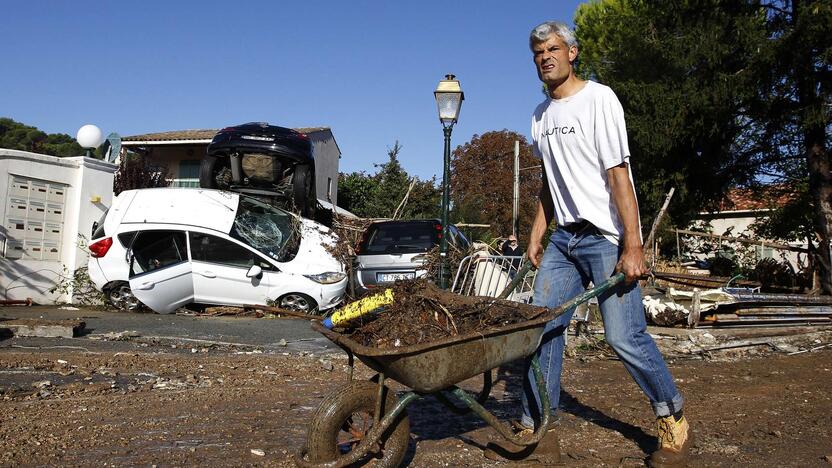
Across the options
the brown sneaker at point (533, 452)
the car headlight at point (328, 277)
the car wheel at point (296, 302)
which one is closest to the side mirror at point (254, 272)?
the car wheel at point (296, 302)

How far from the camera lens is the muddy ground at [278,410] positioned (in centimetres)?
380

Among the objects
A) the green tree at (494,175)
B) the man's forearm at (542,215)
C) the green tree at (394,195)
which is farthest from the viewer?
the green tree at (494,175)

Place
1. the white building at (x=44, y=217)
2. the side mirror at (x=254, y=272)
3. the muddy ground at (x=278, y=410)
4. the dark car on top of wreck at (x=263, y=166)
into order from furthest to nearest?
the dark car on top of wreck at (x=263, y=166) → the white building at (x=44, y=217) → the side mirror at (x=254, y=272) → the muddy ground at (x=278, y=410)

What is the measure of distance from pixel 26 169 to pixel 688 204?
13631 mm

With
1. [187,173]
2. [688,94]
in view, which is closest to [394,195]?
[187,173]

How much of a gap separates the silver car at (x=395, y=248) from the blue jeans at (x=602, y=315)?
23.7 ft

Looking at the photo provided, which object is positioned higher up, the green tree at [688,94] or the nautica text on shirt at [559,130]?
the green tree at [688,94]

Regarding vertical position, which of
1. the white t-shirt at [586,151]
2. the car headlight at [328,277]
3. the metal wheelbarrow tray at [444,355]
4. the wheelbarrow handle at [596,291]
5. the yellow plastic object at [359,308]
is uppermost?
the white t-shirt at [586,151]

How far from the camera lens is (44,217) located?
1189 cm

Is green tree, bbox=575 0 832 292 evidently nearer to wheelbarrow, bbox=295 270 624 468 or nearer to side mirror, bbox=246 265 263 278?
side mirror, bbox=246 265 263 278

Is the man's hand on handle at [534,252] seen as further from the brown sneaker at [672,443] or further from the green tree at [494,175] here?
the green tree at [494,175]

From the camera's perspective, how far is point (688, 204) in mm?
17016

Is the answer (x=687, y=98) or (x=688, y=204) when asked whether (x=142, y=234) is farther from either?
(x=688, y=204)

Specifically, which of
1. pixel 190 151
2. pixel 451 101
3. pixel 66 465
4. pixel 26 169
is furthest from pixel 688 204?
pixel 190 151
